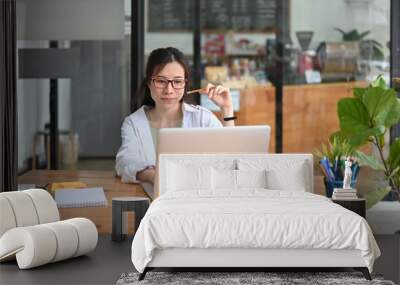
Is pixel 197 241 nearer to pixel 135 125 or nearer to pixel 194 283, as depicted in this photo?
pixel 194 283

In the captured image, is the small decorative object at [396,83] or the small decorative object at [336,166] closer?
the small decorative object at [336,166]

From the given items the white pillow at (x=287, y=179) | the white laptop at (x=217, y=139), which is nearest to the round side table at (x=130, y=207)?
the white laptop at (x=217, y=139)

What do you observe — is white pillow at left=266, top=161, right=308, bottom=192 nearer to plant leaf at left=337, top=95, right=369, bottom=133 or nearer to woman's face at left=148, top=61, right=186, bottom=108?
plant leaf at left=337, top=95, right=369, bottom=133

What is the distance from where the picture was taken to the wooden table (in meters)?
8.09

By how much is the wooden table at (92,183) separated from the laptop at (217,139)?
1.10 metres

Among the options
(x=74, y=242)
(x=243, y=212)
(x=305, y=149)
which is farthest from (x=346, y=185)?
(x=74, y=242)

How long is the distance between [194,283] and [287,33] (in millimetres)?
3173

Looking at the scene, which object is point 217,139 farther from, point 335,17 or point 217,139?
point 335,17

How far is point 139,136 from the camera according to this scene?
804cm

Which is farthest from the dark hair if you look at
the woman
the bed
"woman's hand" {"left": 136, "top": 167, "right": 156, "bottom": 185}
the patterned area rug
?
the patterned area rug

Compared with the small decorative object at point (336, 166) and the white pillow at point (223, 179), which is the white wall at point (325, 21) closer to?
the small decorative object at point (336, 166)

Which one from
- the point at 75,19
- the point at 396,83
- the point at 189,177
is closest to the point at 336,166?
the point at 396,83

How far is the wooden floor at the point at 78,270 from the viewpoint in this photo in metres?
5.78

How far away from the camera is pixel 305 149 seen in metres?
8.16
